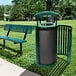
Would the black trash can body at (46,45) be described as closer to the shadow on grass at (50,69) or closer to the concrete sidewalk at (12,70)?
the shadow on grass at (50,69)

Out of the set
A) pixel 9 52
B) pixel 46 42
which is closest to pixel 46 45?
pixel 46 42

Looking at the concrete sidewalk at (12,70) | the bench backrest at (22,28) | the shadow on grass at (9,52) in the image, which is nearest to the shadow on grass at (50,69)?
the concrete sidewalk at (12,70)

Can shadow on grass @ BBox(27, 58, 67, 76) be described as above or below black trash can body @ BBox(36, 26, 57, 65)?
below

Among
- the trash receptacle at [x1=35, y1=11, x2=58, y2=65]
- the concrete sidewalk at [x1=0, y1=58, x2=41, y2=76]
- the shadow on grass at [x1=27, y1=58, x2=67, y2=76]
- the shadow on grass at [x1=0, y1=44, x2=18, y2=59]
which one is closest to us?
the trash receptacle at [x1=35, y1=11, x2=58, y2=65]

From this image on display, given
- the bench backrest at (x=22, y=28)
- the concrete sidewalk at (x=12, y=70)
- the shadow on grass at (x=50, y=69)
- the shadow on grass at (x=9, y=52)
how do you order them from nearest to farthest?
the shadow on grass at (x=50, y=69), the concrete sidewalk at (x=12, y=70), the shadow on grass at (x=9, y=52), the bench backrest at (x=22, y=28)

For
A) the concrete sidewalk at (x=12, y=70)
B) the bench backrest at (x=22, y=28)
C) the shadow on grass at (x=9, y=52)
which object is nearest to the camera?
the concrete sidewalk at (x=12, y=70)

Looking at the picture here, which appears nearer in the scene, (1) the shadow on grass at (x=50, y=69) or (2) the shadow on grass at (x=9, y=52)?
(1) the shadow on grass at (x=50, y=69)

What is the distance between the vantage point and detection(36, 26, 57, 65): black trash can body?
16.9 ft

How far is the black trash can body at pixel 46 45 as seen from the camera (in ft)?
16.9

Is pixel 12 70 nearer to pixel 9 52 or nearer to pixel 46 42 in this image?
pixel 46 42

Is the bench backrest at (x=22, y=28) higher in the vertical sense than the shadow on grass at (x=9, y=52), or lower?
higher

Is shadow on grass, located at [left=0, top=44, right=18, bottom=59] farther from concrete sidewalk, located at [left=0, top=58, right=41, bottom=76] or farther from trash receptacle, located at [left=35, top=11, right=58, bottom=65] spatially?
trash receptacle, located at [left=35, top=11, right=58, bottom=65]

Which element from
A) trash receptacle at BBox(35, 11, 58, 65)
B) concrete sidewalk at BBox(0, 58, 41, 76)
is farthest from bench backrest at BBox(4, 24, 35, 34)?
trash receptacle at BBox(35, 11, 58, 65)

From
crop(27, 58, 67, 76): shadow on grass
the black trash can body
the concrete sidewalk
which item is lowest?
the concrete sidewalk
